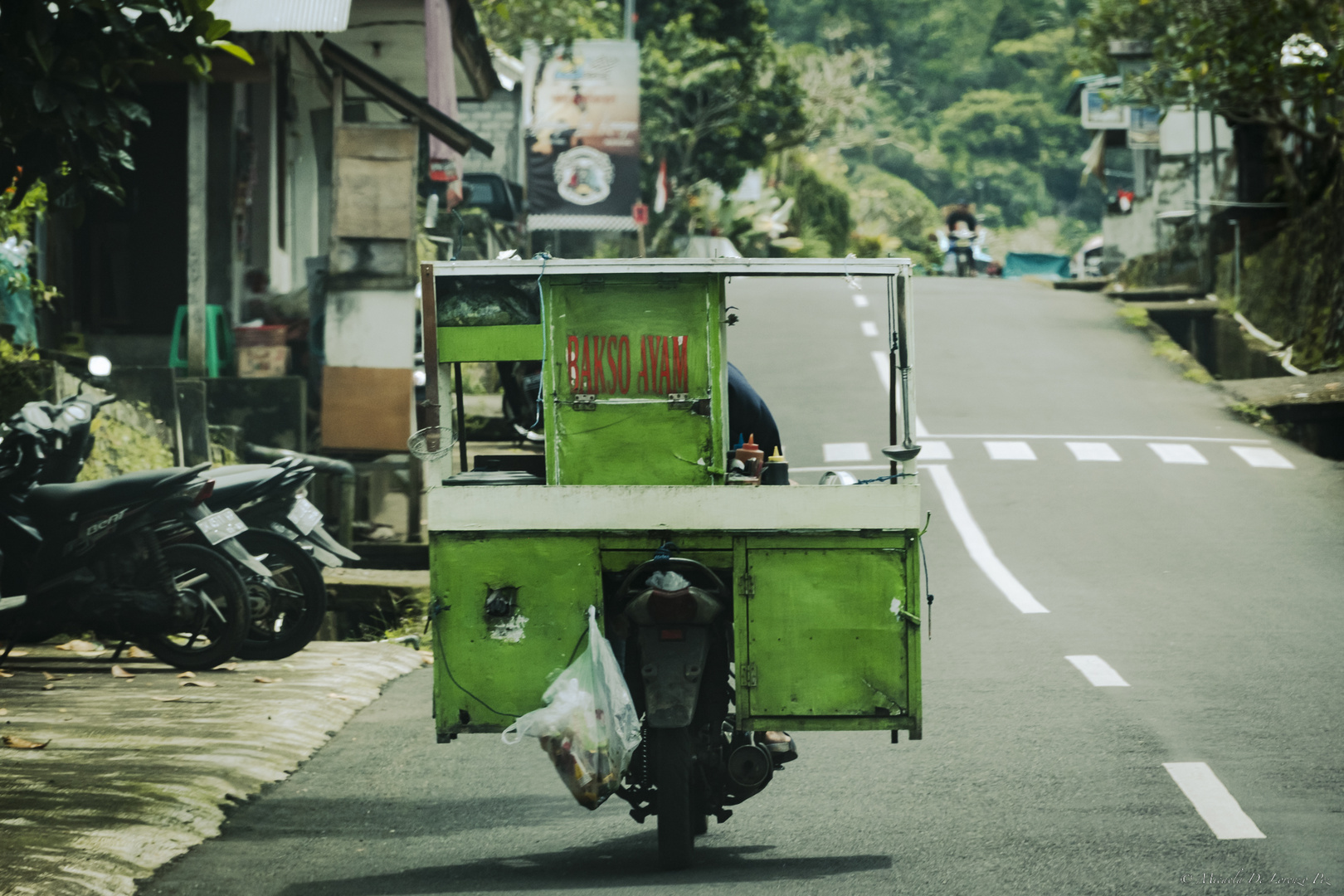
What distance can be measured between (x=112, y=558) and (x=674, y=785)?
214 inches

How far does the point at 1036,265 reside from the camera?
60.0 metres

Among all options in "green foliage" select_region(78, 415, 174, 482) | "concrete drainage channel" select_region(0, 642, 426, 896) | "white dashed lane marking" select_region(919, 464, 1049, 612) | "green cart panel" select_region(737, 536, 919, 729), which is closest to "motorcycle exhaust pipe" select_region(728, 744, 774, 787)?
"green cart panel" select_region(737, 536, 919, 729)

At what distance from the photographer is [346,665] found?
10.2 metres

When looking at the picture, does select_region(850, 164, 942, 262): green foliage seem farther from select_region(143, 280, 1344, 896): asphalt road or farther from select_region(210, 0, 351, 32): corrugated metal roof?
select_region(210, 0, 351, 32): corrugated metal roof

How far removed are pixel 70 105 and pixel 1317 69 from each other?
63.3ft

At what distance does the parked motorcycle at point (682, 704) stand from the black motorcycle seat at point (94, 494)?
15.9 ft

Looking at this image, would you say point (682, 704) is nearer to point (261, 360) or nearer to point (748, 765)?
point (748, 765)

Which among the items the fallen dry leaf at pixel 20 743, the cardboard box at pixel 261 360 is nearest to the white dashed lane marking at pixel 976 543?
the cardboard box at pixel 261 360

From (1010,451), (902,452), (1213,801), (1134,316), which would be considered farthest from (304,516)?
(1134,316)

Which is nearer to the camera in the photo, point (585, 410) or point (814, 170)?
point (585, 410)

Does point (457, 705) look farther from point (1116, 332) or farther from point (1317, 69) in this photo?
point (1116, 332)

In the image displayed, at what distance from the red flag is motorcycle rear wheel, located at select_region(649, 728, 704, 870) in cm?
4106

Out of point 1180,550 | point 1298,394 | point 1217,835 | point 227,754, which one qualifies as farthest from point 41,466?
point 1298,394

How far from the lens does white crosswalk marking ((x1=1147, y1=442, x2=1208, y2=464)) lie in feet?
58.7
